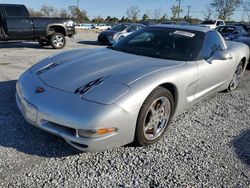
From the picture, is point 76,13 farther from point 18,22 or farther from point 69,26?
point 18,22

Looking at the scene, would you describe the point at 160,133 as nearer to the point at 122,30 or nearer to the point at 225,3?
the point at 122,30

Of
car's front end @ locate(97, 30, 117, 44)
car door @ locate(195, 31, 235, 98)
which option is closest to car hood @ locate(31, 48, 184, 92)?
car door @ locate(195, 31, 235, 98)

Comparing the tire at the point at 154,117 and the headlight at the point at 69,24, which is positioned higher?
the headlight at the point at 69,24

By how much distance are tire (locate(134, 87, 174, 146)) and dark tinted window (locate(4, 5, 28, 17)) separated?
9.00 metres

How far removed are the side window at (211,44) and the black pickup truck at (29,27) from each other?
8.14 m

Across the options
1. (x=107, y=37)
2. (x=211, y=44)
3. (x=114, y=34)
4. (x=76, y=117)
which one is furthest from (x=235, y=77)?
(x=107, y=37)

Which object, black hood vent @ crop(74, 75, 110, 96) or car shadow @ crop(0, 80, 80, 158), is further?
car shadow @ crop(0, 80, 80, 158)

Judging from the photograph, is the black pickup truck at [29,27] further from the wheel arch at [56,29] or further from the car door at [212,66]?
the car door at [212,66]

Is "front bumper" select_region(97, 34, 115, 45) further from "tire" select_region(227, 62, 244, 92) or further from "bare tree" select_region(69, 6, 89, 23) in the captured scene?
"bare tree" select_region(69, 6, 89, 23)

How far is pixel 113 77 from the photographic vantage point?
109 inches

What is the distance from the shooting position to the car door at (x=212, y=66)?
363 centimetres

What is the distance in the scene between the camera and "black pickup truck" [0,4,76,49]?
32.0 feet

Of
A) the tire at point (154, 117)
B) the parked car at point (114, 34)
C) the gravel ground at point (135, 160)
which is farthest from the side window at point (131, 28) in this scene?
the tire at point (154, 117)

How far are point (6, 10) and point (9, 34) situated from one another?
0.93 metres
